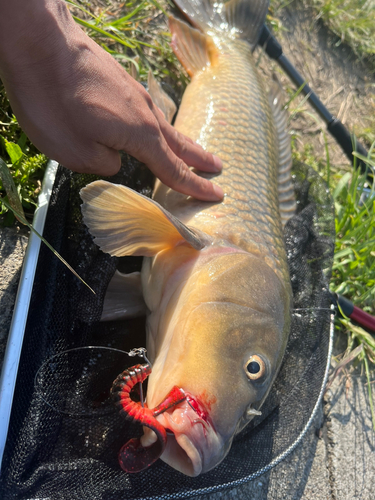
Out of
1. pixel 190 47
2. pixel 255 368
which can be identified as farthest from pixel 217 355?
pixel 190 47

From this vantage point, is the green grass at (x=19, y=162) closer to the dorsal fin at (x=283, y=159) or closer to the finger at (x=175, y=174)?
the finger at (x=175, y=174)

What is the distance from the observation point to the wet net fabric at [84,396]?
125cm

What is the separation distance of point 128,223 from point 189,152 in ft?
1.81

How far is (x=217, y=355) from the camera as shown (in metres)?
1.29

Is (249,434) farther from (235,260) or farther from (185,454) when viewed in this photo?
(235,260)

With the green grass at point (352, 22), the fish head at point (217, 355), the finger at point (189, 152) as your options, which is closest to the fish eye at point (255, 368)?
the fish head at point (217, 355)

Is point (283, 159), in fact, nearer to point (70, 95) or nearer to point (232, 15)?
point (232, 15)

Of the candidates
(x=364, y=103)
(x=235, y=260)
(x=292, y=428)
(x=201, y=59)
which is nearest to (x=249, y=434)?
(x=292, y=428)

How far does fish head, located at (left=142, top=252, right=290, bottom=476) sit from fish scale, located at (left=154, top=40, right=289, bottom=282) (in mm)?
198

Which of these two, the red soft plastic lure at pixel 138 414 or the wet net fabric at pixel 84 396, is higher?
the red soft plastic lure at pixel 138 414

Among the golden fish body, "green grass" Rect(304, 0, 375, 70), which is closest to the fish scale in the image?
the golden fish body

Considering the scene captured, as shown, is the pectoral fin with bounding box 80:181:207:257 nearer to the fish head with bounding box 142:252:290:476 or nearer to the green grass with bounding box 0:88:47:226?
the fish head with bounding box 142:252:290:476

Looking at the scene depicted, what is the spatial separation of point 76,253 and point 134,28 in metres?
1.76

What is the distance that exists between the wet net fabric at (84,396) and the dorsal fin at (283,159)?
0.64 m
